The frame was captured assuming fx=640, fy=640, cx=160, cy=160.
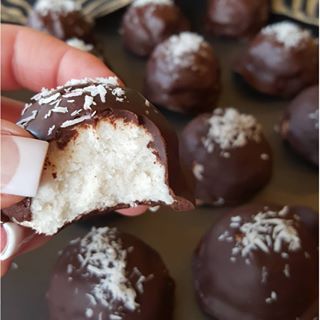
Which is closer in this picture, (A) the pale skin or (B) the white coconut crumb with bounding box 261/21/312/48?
(A) the pale skin

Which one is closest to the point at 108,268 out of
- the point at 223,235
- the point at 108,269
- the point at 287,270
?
the point at 108,269

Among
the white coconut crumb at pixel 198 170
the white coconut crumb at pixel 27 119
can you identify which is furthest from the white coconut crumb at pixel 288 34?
the white coconut crumb at pixel 27 119

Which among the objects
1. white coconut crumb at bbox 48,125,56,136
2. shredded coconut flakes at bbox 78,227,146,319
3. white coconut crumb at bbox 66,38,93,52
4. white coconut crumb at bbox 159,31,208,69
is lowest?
shredded coconut flakes at bbox 78,227,146,319

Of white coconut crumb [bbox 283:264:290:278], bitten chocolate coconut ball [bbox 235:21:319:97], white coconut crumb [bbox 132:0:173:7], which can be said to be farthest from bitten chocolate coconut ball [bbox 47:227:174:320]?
white coconut crumb [bbox 132:0:173:7]

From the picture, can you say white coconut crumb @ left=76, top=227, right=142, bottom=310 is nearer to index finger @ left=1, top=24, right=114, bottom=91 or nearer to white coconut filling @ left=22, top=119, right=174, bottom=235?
white coconut filling @ left=22, top=119, right=174, bottom=235

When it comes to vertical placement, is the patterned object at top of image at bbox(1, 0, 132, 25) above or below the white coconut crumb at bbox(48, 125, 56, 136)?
below

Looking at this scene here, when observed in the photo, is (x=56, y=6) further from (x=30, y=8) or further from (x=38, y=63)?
(x=38, y=63)

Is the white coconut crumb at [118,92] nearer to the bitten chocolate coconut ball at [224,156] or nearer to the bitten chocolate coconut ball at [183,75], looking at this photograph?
the bitten chocolate coconut ball at [224,156]
